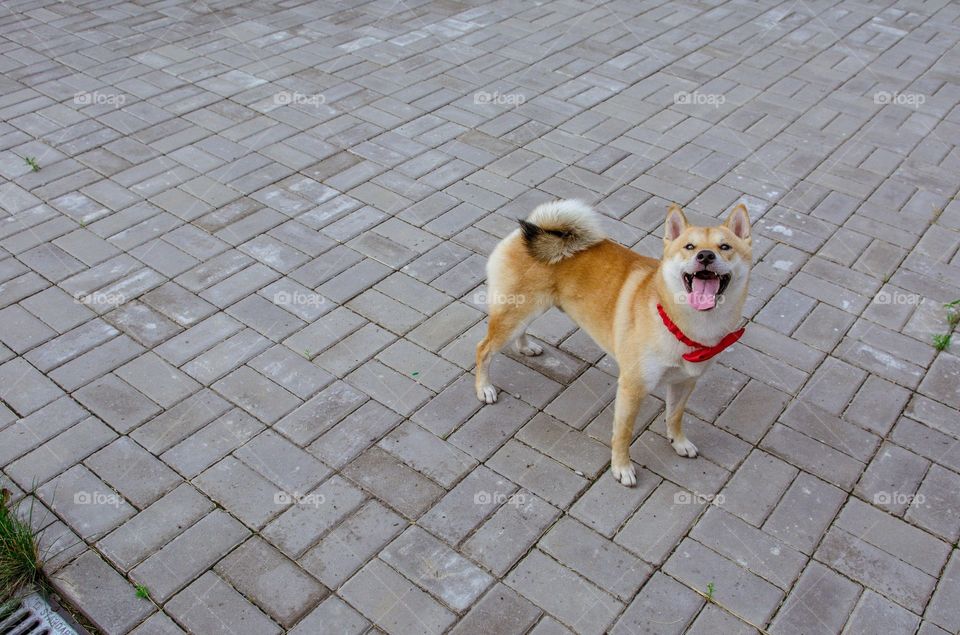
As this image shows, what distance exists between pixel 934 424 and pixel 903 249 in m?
1.86

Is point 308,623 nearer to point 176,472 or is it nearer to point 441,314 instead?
point 176,472

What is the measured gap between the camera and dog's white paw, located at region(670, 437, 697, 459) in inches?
174

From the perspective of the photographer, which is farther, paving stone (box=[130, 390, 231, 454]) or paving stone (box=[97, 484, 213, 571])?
paving stone (box=[130, 390, 231, 454])

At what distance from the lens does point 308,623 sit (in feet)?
11.8

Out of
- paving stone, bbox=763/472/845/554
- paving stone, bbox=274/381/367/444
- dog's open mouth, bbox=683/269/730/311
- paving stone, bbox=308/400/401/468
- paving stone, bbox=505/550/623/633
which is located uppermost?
dog's open mouth, bbox=683/269/730/311

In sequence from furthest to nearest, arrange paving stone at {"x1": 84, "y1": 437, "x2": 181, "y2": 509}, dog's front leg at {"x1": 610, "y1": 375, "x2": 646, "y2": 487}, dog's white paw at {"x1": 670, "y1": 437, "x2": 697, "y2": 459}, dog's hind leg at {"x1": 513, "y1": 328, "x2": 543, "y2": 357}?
dog's hind leg at {"x1": 513, "y1": 328, "x2": 543, "y2": 357} → dog's white paw at {"x1": 670, "y1": 437, "x2": 697, "y2": 459} → paving stone at {"x1": 84, "y1": 437, "x2": 181, "y2": 509} → dog's front leg at {"x1": 610, "y1": 375, "x2": 646, "y2": 487}

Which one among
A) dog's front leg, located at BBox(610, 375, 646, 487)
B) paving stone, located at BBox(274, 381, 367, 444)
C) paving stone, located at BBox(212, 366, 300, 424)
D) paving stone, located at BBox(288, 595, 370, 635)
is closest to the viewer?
paving stone, located at BBox(288, 595, 370, 635)

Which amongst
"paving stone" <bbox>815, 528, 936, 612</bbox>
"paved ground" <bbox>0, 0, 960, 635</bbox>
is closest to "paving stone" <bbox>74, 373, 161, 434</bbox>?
"paved ground" <bbox>0, 0, 960, 635</bbox>

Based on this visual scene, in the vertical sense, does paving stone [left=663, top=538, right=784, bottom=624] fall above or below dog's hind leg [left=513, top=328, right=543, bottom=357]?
below

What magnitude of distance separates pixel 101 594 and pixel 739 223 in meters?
3.45

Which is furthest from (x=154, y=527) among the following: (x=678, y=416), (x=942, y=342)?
(x=942, y=342)

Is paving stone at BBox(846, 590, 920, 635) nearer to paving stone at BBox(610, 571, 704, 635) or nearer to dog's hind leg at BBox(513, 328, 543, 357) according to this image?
paving stone at BBox(610, 571, 704, 635)

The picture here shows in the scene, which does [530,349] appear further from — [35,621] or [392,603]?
[35,621]

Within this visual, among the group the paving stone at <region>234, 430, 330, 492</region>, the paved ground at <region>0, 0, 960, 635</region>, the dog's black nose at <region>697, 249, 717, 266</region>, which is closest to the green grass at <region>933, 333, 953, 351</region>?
the paved ground at <region>0, 0, 960, 635</region>
